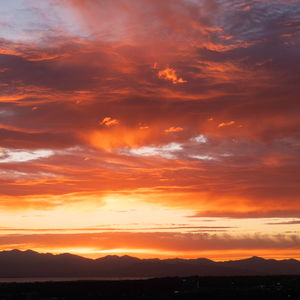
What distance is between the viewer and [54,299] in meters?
88.8

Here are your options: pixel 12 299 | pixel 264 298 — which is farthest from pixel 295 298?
pixel 12 299

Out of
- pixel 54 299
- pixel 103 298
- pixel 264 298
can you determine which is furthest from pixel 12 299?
pixel 264 298

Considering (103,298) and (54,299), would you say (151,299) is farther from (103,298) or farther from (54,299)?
(54,299)

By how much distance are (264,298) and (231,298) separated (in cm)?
572

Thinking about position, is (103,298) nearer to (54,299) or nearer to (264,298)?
(54,299)

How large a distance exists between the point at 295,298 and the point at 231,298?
416 inches

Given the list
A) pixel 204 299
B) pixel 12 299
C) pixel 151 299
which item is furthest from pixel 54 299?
pixel 204 299

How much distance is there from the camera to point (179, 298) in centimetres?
9100

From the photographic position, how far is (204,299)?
88688 millimetres

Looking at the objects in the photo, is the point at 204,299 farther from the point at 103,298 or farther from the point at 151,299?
the point at 103,298

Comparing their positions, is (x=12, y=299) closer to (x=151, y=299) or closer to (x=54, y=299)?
(x=54, y=299)

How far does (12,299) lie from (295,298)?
45.9 metres

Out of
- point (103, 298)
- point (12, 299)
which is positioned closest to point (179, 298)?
point (103, 298)

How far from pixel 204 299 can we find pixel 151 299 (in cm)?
877
